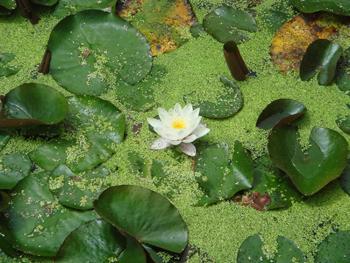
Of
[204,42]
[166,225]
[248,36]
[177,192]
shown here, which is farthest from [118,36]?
[166,225]

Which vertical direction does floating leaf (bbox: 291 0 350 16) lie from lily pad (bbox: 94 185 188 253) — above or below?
above

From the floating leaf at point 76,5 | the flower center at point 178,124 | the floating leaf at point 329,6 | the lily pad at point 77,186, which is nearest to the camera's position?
the lily pad at point 77,186

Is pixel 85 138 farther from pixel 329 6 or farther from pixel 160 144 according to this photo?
pixel 329 6

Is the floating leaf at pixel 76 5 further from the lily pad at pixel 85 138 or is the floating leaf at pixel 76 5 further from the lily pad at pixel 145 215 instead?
the lily pad at pixel 145 215

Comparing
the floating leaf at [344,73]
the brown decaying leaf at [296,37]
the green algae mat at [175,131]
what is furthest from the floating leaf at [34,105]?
the floating leaf at [344,73]

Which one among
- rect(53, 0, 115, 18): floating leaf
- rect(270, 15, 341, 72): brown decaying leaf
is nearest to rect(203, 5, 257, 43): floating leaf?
rect(270, 15, 341, 72): brown decaying leaf

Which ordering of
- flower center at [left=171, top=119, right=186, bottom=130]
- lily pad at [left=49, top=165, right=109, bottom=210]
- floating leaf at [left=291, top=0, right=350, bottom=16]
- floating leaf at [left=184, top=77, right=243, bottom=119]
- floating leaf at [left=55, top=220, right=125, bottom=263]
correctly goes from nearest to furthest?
floating leaf at [left=55, top=220, right=125, bottom=263]
lily pad at [left=49, top=165, right=109, bottom=210]
flower center at [left=171, top=119, right=186, bottom=130]
floating leaf at [left=184, top=77, right=243, bottom=119]
floating leaf at [left=291, top=0, right=350, bottom=16]

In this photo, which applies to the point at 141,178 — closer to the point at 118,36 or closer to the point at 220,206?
the point at 220,206

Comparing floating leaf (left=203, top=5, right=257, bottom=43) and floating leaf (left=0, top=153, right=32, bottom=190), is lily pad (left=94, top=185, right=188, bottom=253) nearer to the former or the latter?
floating leaf (left=0, top=153, right=32, bottom=190)

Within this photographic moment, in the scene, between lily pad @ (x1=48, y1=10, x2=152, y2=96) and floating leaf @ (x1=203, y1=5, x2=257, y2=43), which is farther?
floating leaf @ (x1=203, y1=5, x2=257, y2=43)
